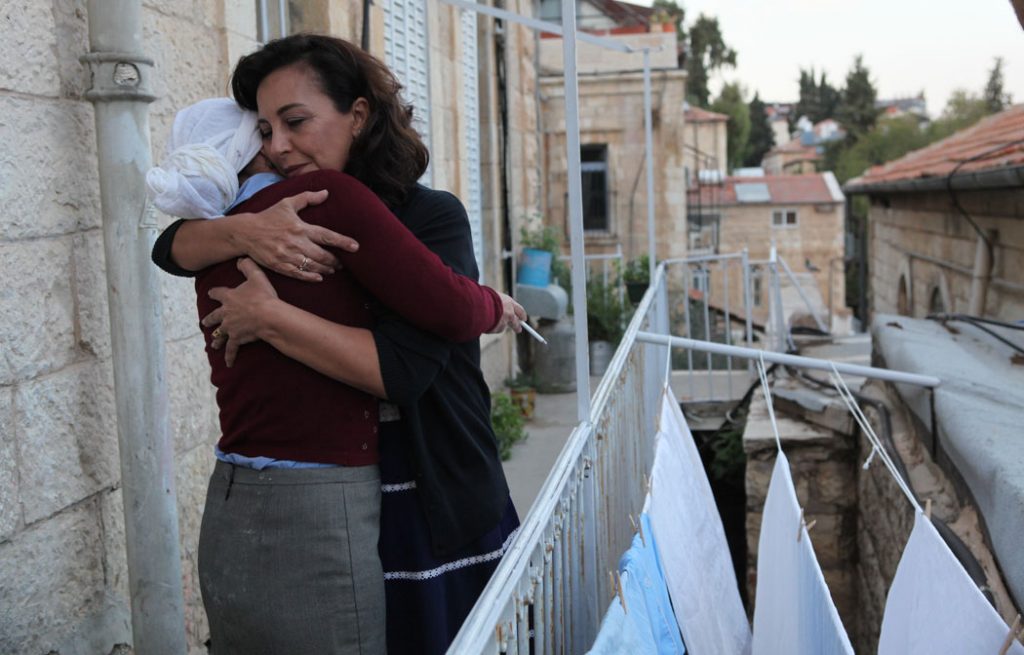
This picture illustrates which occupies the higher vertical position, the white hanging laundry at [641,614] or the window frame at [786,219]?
the window frame at [786,219]

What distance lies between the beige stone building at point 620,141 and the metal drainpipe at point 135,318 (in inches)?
573

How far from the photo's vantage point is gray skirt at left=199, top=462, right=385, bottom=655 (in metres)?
1.58

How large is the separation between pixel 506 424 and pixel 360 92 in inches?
190

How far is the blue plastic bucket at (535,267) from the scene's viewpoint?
8516 mm

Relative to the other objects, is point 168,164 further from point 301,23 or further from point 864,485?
point 864,485

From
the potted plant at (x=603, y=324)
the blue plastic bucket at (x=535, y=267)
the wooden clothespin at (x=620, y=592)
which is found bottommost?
the potted plant at (x=603, y=324)

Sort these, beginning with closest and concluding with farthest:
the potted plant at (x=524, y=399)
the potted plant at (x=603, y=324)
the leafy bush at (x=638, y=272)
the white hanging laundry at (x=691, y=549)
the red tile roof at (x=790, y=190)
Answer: the white hanging laundry at (x=691, y=549), the potted plant at (x=524, y=399), the potted plant at (x=603, y=324), the leafy bush at (x=638, y=272), the red tile roof at (x=790, y=190)

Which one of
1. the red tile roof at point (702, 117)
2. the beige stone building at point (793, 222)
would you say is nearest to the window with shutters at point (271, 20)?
the beige stone building at point (793, 222)

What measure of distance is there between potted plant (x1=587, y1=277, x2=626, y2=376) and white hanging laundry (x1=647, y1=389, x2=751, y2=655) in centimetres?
644

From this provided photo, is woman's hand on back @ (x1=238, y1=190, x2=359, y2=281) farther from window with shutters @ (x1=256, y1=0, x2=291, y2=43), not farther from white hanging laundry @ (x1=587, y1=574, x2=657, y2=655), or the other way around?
window with shutters @ (x1=256, y1=0, x2=291, y2=43)

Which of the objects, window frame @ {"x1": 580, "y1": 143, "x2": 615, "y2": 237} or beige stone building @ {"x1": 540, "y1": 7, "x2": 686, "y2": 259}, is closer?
beige stone building @ {"x1": 540, "y1": 7, "x2": 686, "y2": 259}

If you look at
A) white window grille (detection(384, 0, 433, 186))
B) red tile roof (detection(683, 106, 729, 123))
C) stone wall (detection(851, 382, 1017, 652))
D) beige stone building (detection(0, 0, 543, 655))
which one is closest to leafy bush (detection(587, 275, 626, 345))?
Result: stone wall (detection(851, 382, 1017, 652))

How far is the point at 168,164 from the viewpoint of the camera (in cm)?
157

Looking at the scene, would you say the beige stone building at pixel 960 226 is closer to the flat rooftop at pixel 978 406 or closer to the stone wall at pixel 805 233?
the flat rooftop at pixel 978 406
